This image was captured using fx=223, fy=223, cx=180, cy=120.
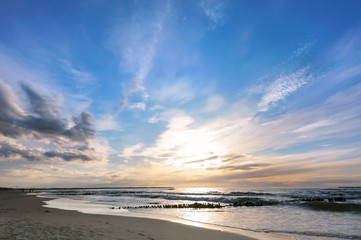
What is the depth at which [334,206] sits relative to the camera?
31.2m

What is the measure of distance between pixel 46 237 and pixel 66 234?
1.06 metres

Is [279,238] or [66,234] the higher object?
[66,234]

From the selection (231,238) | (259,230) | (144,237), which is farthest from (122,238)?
(259,230)

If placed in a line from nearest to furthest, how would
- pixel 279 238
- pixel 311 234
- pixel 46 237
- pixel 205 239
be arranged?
pixel 46 237, pixel 205 239, pixel 279 238, pixel 311 234

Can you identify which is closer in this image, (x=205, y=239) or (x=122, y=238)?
(x=122, y=238)

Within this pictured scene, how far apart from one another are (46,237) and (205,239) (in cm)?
804

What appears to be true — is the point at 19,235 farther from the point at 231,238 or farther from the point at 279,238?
the point at 279,238

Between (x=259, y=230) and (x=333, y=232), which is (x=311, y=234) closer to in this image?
(x=333, y=232)

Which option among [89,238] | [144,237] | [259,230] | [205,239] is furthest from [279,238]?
[89,238]

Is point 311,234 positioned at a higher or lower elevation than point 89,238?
lower

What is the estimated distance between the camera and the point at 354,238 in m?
14.0

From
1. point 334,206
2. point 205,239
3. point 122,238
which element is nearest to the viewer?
point 122,238

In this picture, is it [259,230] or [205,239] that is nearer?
[205,239]

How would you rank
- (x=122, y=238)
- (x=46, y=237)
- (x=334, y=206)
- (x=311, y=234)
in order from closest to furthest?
(x=46, y=237) → (x=122, y=238) → (x=311, y=234) → (x=334, y=206)
